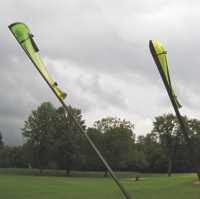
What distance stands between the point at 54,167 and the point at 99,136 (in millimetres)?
40376

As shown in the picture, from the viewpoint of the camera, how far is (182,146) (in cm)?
6912

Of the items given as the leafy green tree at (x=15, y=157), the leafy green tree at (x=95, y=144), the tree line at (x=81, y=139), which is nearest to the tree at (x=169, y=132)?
the tree line at (x=81, y=139)

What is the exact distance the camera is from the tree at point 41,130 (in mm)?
63781

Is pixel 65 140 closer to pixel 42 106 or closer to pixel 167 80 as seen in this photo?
pixel 42 106

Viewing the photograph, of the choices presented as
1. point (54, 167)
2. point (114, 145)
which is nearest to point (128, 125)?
point (114, 145)

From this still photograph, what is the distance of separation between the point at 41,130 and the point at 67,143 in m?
6.50

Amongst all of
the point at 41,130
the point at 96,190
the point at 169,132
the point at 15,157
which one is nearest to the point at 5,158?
the point at 15,157

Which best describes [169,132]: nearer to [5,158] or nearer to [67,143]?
[67,143]

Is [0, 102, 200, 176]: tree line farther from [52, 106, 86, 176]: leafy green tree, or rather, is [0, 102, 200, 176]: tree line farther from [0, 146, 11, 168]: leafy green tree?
[0, 146, 11, 168]: leafy green tree

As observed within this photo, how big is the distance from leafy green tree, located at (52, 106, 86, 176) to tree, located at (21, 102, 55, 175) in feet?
5.49

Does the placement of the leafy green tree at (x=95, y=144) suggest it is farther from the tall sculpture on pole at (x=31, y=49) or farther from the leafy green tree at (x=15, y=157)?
the tall sculpture on pole at (x=31, y=49)

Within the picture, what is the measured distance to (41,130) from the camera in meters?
64.6

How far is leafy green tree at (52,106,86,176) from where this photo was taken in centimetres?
6241

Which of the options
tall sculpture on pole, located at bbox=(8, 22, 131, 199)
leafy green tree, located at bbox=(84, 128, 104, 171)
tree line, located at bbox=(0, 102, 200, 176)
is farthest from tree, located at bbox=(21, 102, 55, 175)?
tall sculpture on pole, located at bbox=(8, 22, 131, 199)
